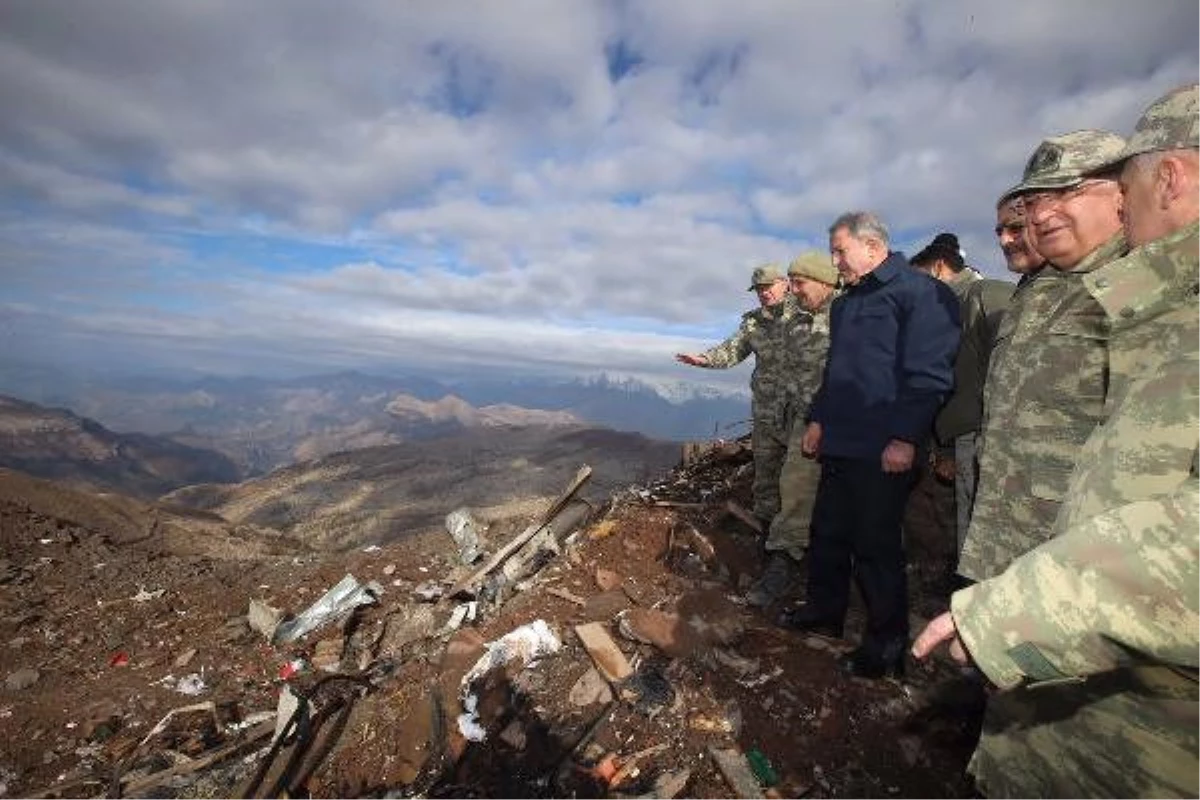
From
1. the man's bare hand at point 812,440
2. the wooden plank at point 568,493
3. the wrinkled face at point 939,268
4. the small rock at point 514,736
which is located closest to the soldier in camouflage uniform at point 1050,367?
the man's bare hand at point 812,440

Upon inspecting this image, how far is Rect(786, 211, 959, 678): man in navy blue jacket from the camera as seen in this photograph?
4195 mm

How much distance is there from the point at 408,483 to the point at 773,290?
122ft

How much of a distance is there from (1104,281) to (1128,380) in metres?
0.52

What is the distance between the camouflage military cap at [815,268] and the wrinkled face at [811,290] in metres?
0.03

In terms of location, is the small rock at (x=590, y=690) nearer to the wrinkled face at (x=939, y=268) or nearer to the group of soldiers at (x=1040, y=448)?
the group of soldiers at (x=1040, y=448)

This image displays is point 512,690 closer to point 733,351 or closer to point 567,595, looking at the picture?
point 567,595

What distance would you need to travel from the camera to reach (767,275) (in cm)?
641

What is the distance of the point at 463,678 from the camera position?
4.83 metres

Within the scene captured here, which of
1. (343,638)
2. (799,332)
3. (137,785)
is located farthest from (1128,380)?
(343,638)

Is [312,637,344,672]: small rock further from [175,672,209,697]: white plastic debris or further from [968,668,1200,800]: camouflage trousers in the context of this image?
[968,668,1200,800]: camouflage trousers

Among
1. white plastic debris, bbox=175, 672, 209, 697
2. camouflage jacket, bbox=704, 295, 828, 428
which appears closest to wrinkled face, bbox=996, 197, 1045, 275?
camouflage jacket, bbox=704, 295, 828, 428

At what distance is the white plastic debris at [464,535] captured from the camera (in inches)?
309

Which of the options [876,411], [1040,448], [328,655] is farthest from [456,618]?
[1040,448]

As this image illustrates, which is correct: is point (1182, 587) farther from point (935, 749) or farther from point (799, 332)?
point (799, 332)
